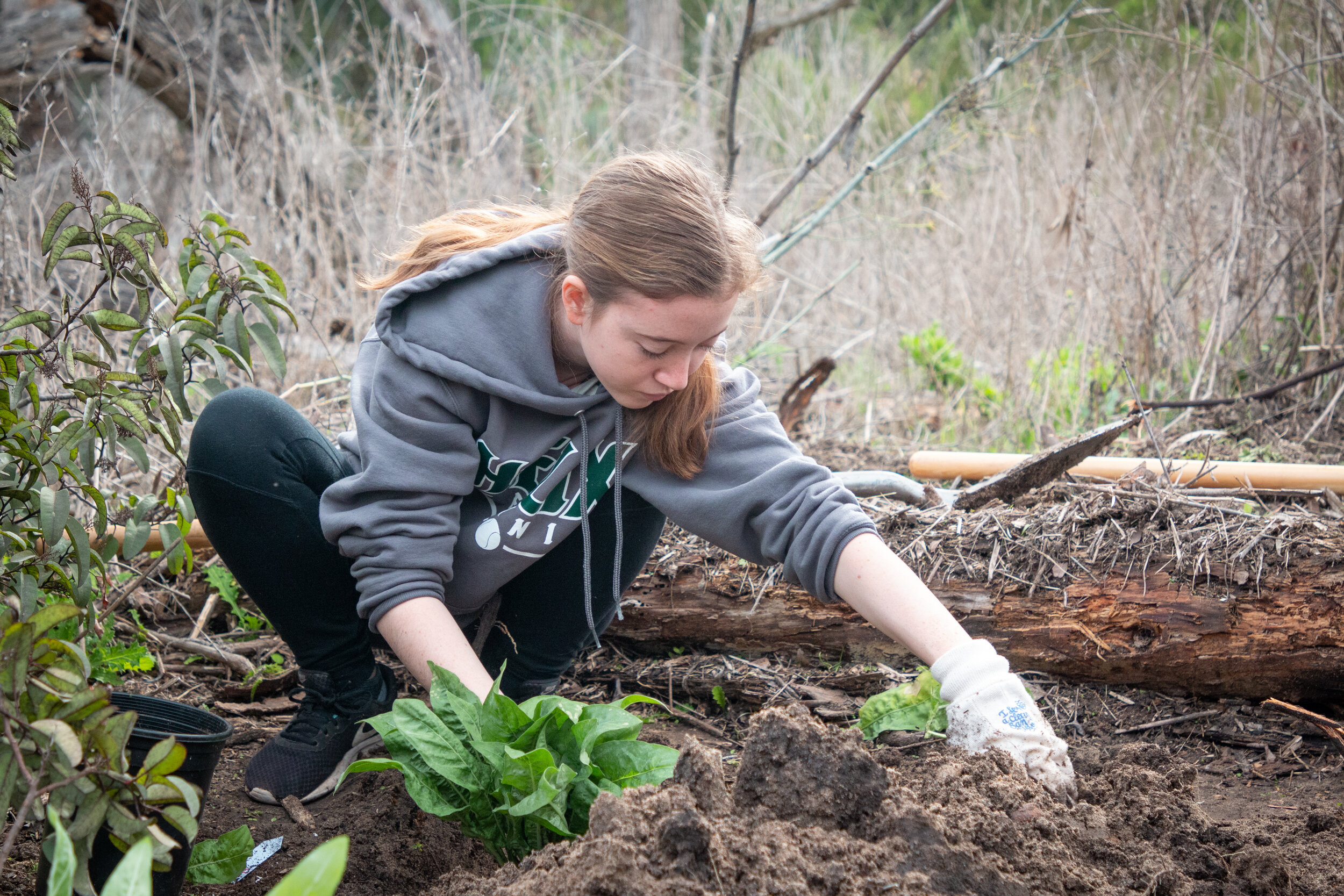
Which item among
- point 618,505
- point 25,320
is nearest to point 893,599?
point 618,505

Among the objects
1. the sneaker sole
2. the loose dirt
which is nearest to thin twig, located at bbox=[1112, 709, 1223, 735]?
the loose dirt

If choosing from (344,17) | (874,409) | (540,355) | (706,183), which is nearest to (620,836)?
(540,355)

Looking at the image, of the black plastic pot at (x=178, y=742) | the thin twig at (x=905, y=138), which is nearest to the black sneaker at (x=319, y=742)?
the black plastic pot at (x=178, y=742)

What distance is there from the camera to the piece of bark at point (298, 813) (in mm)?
1546

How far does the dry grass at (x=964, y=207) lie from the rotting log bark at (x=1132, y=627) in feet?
4.46

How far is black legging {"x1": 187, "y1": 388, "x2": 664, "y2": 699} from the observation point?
166 cm

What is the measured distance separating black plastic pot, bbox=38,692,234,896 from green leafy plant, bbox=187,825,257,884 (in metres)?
0.03

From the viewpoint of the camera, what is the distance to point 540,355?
1.68 metres

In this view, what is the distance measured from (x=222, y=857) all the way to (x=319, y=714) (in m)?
0.42

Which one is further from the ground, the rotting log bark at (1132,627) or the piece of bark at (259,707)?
the rotting log bark at (1132,627)

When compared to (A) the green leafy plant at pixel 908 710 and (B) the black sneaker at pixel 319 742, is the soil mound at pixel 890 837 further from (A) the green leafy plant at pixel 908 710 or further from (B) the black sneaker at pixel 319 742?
(B) the black sneaker at pixel 319 742

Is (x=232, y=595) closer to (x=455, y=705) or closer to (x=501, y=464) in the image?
(x=501, y=464)

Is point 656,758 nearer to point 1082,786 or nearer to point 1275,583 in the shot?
point 1082,786

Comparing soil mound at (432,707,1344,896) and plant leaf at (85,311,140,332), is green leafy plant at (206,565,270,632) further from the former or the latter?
soil mound at (432,707,1344,896)
